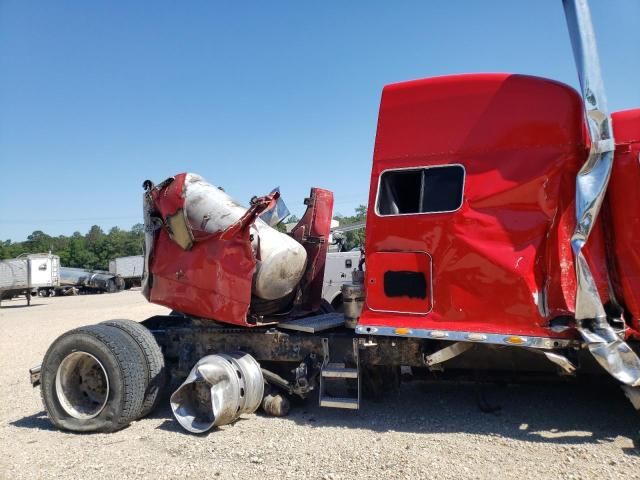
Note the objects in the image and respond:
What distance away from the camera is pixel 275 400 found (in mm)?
5465

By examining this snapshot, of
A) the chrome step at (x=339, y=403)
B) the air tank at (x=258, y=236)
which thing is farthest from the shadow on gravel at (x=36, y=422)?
the chrome step at (x=339, y=403)

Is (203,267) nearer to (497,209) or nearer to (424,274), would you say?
(424,274)

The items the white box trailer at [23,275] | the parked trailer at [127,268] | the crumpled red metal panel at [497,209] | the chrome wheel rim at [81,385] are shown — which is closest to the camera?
the crumpled red metal panel at [497,209]

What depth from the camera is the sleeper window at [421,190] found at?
15.6ft

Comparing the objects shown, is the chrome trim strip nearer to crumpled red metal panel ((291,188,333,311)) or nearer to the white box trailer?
crumpled red metal panel ((291,188,333,311))

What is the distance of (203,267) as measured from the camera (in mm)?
5727

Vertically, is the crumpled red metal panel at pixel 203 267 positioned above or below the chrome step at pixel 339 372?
above

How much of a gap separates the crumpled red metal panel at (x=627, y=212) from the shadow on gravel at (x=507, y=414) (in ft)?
3.85

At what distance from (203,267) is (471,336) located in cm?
297

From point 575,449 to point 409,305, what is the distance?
1778 millimetres

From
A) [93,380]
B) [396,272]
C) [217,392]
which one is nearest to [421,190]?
[396,272]

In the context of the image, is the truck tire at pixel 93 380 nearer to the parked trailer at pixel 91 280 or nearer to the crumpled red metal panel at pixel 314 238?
the crumpled red metal panel at pixel 314 238

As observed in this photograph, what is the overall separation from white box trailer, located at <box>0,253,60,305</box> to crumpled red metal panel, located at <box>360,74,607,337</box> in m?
29.6

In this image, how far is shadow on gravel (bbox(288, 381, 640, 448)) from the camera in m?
4.61
